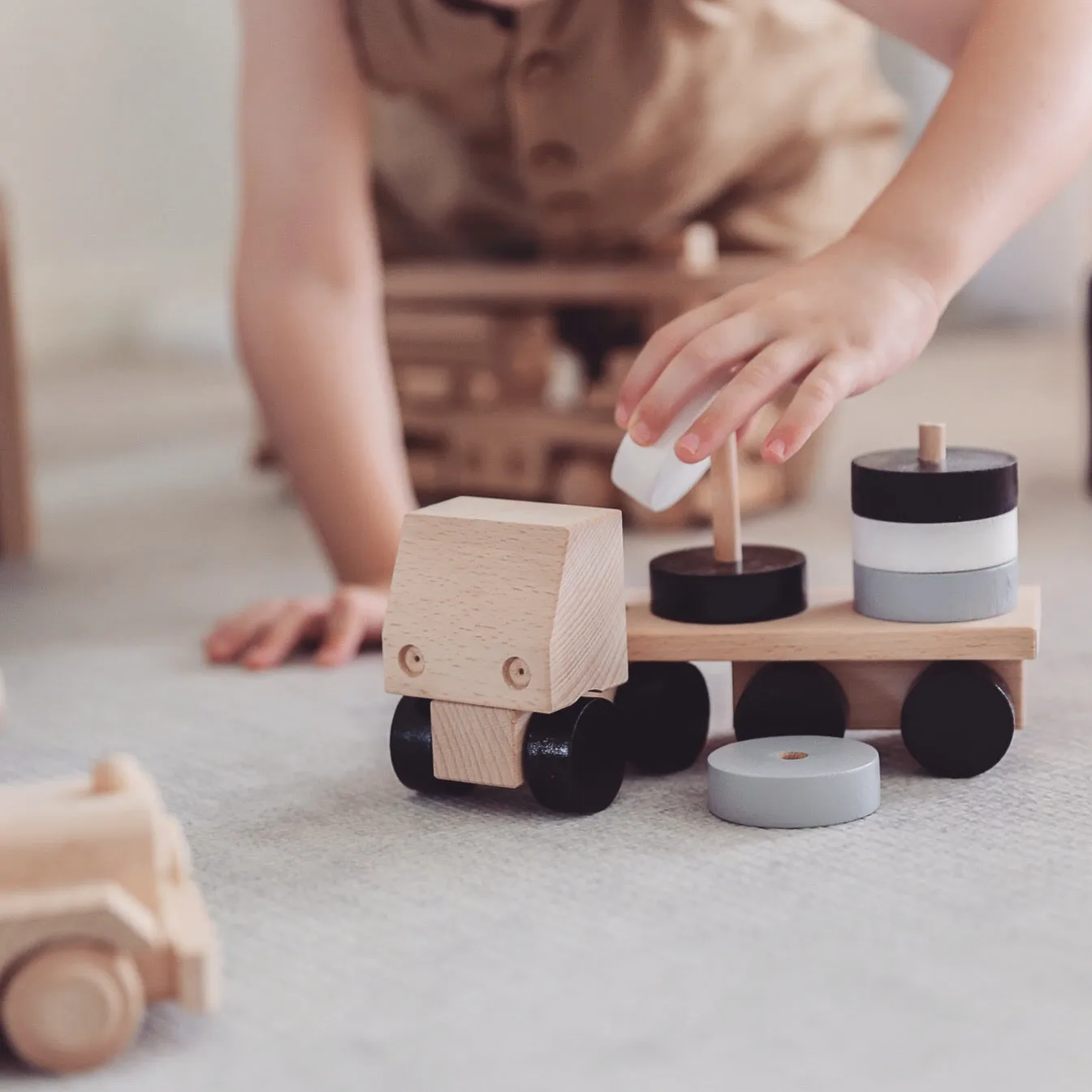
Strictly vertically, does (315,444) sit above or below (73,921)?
above

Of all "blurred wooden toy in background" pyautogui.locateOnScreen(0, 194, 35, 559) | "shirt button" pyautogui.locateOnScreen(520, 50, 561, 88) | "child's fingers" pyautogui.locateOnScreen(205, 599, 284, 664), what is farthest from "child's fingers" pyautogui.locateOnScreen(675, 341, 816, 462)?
"blurred wooden toy in background" pyautogui.locateOnScreen(0, 194, 35, 559)

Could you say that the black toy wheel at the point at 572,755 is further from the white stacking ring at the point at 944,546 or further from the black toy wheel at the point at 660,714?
the white stacking ring at the point at 944,546

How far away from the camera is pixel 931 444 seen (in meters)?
0.70

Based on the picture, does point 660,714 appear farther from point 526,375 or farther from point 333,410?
point 526,375

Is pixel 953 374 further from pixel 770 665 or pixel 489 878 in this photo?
pixel 489 878

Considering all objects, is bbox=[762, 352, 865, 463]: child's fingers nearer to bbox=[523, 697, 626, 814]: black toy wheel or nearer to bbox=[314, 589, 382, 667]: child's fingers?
bbox=[523, 697, 626, 814]: black toy wheel

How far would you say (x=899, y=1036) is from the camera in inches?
18.7

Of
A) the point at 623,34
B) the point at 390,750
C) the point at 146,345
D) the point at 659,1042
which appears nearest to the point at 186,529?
the point at 623,34

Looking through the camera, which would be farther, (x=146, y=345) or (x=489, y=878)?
(x=146, y=345)

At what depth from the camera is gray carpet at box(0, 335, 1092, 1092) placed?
0.47 meters

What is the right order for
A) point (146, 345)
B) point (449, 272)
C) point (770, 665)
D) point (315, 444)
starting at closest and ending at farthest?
point (770, 665)
point (315, 444)
point (449, 272)
point (146, 345)

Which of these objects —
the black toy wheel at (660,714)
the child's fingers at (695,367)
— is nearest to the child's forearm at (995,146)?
the child's fingers at (695,367)

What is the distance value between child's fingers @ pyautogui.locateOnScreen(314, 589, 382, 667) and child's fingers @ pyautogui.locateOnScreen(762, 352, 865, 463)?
353mm

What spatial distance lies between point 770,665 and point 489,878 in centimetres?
18
